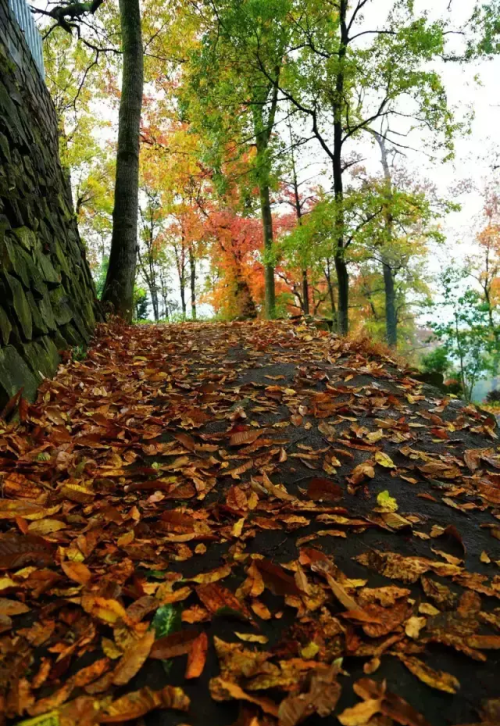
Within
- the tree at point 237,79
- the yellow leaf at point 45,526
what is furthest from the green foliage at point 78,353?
the tree at point 237,79

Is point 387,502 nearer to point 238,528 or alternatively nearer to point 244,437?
point 238,528

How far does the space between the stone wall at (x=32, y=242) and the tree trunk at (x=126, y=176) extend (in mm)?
1088

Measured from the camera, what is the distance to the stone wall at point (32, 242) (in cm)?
279

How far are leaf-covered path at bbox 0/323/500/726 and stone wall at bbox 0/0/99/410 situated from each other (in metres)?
0.41

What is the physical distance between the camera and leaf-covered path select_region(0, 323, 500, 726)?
989 mm

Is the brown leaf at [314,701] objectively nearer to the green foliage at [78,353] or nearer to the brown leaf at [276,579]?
the brown leaf at [276,579]

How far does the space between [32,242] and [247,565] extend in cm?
329

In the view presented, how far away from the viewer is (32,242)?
3516 millimetres

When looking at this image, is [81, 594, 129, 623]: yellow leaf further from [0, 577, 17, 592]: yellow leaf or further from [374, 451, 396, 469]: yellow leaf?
[374, 451, 396, 469]: yellow leaf

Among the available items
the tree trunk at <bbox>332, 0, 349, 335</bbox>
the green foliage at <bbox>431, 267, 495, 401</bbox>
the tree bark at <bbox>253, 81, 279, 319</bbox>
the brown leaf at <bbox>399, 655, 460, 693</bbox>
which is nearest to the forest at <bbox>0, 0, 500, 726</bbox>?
the brown leaf at <bbox>399, 655, 460, 693</bbox>

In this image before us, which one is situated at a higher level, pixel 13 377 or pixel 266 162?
pixel 266 162

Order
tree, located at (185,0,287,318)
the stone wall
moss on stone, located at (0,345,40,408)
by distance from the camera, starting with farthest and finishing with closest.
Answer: tree, located at (185,0,287,318), the stone wall, moss on stone, located at (0,345,40,408)

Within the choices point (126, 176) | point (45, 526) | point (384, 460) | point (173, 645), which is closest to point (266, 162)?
point (126, 176)

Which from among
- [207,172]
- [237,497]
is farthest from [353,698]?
[207,172]
